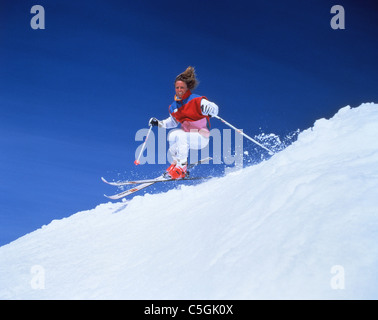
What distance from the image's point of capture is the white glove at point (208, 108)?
6.07 m

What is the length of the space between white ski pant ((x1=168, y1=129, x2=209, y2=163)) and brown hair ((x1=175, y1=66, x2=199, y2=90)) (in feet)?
3.27

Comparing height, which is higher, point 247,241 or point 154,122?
point 154,122

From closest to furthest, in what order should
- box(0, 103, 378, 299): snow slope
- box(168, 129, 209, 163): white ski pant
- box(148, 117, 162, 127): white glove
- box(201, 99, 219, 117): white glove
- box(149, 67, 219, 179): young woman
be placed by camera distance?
box(0, 103, 378, 299): snow slope
box(201, 99, 219, 117): white glove
box(149, 67, 219, 179): young woman
box(168, 129, 209, 163): white ski pant
box(148, 117, 162, 127): white glove

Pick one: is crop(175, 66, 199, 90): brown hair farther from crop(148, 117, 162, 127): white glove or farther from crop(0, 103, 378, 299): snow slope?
crop(0, 103, 378, 299): snow slope

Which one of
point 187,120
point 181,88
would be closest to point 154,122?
point 187,120

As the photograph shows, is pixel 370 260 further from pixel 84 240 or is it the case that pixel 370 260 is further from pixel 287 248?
pixel 84 240

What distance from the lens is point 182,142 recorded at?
20.7 feet

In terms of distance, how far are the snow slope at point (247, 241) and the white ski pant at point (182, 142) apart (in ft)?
2.76

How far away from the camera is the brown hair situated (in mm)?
6267

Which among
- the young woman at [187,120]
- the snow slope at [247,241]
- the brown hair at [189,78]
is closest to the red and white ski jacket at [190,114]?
the young woman at [187,120]

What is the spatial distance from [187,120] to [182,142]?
519 mm

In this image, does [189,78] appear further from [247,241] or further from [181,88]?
[247,241]

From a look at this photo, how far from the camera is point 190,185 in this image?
21.1 feet

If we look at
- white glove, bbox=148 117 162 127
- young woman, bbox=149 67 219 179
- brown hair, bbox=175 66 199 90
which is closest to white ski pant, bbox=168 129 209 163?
young woman, bbox=149 67 219 179
